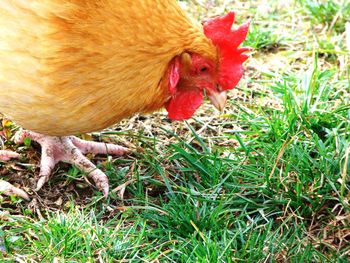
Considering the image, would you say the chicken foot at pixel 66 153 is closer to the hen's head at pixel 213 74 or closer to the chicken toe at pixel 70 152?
the chicken toe at pixel 70 152

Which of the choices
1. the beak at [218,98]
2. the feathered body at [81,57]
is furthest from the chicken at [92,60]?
the beak at [218,98]

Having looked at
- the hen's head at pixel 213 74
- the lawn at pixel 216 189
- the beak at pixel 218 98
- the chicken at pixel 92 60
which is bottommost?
the lawn at pixel 216 189

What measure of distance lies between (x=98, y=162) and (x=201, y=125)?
83 cm

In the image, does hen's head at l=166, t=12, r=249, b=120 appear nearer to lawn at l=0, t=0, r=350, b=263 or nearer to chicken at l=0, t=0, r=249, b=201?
chicken at l=0, t=0, r=249, b=201

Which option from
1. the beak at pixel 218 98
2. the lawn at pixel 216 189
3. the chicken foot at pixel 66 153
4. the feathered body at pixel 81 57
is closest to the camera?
the feathered body at pixel 81 57

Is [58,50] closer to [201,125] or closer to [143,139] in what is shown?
[143,139]

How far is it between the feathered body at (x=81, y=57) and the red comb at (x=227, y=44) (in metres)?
0.34

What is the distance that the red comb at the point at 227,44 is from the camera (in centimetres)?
387

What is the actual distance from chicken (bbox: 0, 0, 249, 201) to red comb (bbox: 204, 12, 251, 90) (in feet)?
0.24

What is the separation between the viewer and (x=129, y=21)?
334 centimetres

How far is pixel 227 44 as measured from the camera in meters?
3.88

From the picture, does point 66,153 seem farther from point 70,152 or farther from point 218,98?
point 218,98

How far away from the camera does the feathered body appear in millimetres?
3238

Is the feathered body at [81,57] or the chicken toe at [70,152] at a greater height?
the feathered body at [81,57]
